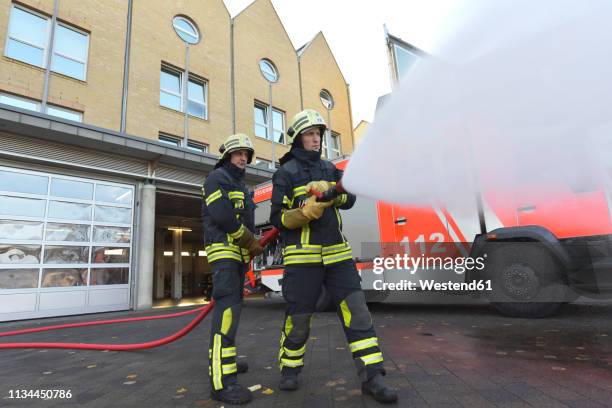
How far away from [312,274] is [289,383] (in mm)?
762

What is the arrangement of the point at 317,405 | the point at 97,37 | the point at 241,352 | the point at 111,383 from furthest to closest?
1. the point at 97,37
2. the point at 241,352
3. the point at 111,383
4. the point at 317,405

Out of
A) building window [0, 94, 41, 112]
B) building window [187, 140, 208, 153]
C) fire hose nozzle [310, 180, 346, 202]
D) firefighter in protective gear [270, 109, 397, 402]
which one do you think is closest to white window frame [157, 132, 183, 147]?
building window [187, 140, 208, 153]

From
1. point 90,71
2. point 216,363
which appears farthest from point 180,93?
point 216,363

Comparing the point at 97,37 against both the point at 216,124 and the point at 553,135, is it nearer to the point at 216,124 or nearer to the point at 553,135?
the point at 216,124

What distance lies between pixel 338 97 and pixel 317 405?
1875 cm

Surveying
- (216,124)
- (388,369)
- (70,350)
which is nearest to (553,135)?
(388,369)

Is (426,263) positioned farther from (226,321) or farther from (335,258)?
A: (226,321)

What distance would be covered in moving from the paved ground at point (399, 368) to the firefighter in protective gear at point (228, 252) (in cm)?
18

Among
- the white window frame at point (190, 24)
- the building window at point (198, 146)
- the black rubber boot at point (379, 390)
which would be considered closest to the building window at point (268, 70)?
the white window frame at point (190, 24)

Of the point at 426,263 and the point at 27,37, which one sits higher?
the point at 27,37

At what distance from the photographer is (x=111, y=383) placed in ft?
9.32

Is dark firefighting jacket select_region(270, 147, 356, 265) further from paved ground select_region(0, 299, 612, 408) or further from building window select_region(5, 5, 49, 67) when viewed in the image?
building window select_region(5, 5, 49, 67)

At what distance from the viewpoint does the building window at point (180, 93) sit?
483 inches

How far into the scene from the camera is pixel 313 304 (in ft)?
8.11
